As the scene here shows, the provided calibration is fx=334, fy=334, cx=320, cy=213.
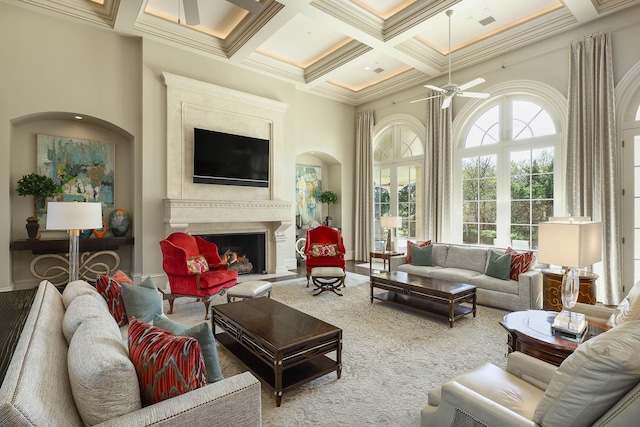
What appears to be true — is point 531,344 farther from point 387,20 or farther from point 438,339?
point 387,20

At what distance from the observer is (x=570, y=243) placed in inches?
85.2

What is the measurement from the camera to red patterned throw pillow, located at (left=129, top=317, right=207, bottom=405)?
1325mm

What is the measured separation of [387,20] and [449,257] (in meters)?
3.78

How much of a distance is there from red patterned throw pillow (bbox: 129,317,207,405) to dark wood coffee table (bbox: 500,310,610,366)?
80.1 inches

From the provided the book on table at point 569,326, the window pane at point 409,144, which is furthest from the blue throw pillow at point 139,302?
the window pane at point 409,144

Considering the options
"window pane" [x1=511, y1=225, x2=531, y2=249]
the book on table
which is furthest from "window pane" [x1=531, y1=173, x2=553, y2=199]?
the book on table

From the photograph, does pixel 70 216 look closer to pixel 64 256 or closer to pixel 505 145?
pixel 64 256

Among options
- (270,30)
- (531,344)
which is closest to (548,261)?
(531,344)

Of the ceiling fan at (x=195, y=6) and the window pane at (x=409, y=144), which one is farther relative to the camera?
the window pane at (x=409, y=144)

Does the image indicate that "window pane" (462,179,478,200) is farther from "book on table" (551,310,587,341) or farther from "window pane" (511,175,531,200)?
"book on table" (551,310,587,341)

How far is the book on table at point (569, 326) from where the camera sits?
2.12 m

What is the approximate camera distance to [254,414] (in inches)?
56.1

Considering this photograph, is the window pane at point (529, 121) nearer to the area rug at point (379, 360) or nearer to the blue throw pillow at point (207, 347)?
the area rug at point (379, 360)

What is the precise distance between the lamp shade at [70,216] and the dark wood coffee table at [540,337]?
138 inches
